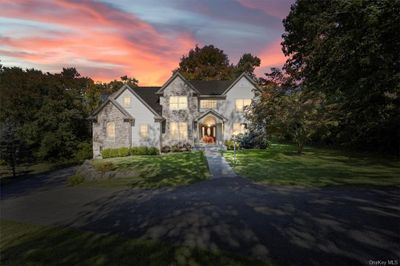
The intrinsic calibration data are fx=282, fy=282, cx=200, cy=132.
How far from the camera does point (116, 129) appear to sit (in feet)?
108

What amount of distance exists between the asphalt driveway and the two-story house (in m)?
17.5


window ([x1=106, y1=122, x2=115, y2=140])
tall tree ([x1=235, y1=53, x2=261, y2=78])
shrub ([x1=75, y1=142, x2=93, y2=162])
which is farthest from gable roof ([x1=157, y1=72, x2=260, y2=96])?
tall tree ([x1=235, y1=53, x2=261, y2=78])

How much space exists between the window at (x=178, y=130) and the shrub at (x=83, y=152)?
10.4 m

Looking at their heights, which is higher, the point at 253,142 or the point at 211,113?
the point at 211,113

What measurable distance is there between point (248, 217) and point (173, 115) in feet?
85.5

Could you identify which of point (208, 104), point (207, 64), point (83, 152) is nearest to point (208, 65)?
point (207, 64)

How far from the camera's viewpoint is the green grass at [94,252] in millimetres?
6750

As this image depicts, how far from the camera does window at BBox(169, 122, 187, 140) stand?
34781 millimetres

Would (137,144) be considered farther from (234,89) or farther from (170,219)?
(170,219)

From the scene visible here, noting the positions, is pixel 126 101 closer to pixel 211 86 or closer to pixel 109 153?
pixel 109 153

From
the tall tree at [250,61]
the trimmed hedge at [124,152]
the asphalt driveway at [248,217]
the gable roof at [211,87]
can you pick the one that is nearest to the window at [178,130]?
the trimmed hedge at [124,152]

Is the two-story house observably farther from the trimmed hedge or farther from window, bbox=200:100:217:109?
the trimmed hedge

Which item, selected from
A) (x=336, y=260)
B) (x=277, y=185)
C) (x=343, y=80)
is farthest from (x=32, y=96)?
(x=336, y=260)
